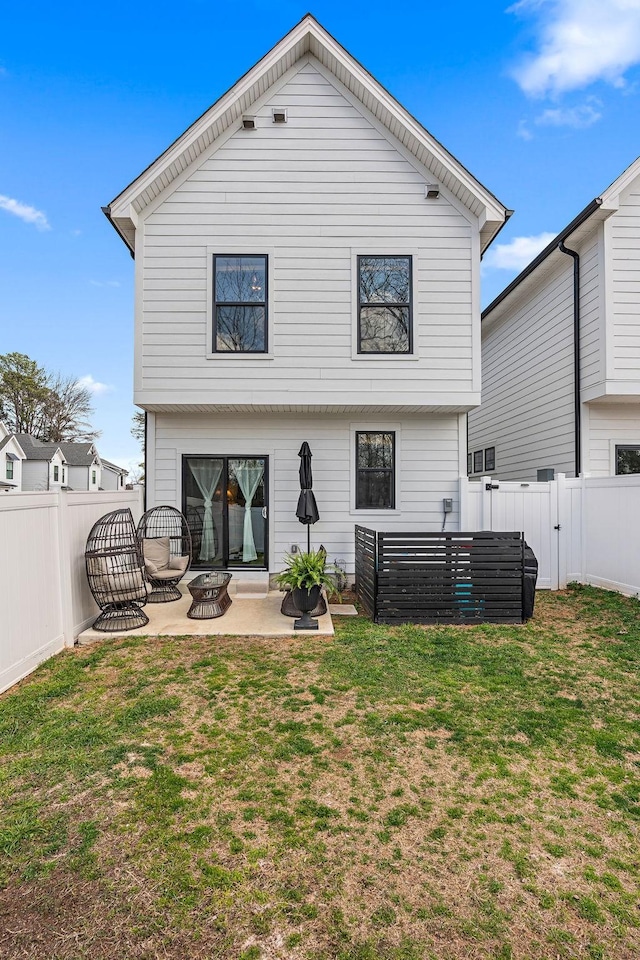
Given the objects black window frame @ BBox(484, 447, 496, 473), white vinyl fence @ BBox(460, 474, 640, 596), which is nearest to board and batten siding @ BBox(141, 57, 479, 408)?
white vinyl fence @ BBox(460, 474, 640, 596)

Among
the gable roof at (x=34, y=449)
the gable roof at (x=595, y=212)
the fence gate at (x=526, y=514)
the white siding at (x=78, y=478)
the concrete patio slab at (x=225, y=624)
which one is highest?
the gable roof at (x=595, y=212)

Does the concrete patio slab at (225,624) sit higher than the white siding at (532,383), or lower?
lower

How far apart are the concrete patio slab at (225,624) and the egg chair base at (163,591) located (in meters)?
0.20

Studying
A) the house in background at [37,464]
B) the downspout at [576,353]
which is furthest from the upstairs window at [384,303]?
the house in background at [37,464]

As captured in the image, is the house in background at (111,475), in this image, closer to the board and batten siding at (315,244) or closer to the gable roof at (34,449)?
the gable roof at (34,449)

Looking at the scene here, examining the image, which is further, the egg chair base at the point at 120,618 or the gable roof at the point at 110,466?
the gable roof at the point at 110,466

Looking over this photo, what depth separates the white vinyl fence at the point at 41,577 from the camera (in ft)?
13.1

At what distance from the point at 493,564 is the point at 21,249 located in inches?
1352

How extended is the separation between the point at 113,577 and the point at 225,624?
1.47m

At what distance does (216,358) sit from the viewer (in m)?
7.27

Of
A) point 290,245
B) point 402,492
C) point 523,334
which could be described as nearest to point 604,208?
point 523,334

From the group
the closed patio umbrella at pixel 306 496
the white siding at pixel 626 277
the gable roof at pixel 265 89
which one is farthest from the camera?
the white siding at pixel 626 277

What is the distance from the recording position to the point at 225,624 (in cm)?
571

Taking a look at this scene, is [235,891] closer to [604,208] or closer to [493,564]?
[493,564]
